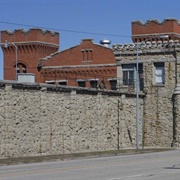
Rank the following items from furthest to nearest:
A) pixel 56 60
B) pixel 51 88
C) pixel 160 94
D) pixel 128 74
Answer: pixel 56 60 < pixel 128 74 < pixel 160 94 < pixel 51 88

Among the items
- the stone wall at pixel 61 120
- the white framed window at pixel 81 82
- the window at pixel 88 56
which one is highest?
the window at pixel 88 56

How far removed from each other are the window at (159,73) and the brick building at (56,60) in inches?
646

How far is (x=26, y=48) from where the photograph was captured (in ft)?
277

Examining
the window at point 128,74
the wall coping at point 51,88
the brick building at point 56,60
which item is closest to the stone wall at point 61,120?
the wall coping at point 51,88

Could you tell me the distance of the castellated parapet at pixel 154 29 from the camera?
260 ft

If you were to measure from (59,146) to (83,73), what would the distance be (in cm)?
3657

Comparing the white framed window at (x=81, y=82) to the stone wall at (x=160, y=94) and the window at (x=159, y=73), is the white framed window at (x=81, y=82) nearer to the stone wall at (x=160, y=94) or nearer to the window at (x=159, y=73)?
the stone wall at (x=160, y=94)

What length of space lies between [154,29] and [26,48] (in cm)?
1640

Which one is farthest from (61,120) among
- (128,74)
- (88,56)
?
(88,56)

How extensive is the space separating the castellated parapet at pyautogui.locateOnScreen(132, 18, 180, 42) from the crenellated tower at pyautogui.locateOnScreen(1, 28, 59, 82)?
11.6m

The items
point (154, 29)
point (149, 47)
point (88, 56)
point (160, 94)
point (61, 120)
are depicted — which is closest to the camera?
point (61, 120)

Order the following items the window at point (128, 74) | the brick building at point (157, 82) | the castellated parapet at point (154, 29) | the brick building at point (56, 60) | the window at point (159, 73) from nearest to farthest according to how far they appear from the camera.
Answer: the brick building at point (157, 82)
the window at point (159, 73)
the window at point (128, 74)
the brick building at point (56, 60)
the castellated parapet at point (154, 29)

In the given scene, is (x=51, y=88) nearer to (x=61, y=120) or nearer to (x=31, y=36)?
(x=61, y=120)

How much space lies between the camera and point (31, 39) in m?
83.9
